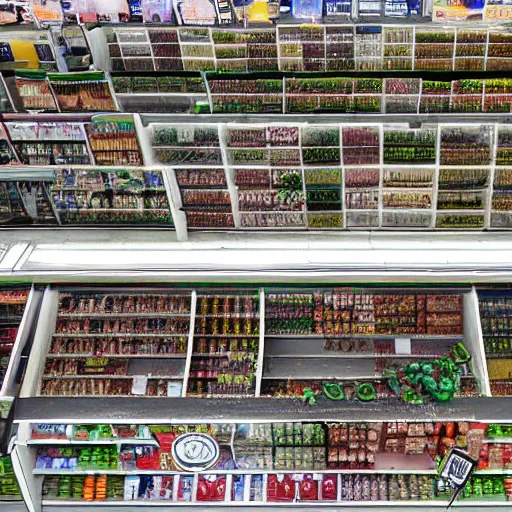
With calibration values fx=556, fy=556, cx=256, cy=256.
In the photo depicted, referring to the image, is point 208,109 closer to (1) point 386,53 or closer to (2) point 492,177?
(1) point 386,53

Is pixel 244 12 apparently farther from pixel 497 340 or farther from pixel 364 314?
pixel 497 340

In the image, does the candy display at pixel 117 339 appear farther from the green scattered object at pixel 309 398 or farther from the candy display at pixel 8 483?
the green scattered object at pixel 309 398

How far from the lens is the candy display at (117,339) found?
4.62 m

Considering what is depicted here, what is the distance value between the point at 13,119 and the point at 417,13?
401 cm

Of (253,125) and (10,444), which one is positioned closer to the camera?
(10,444)

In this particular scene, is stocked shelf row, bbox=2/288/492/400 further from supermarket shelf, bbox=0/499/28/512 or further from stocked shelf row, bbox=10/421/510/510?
supermarket shelf, bbox=0/499/28/512

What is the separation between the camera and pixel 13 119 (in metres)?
5.00

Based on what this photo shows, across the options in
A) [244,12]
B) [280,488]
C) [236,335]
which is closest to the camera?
[280,488]

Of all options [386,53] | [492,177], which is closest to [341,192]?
[492,177]

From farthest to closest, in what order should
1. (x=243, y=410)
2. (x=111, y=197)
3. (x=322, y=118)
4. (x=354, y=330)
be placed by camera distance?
(x=322, y=118), (x=111, y=197), (x=354, y=330), (x=243, y=410)

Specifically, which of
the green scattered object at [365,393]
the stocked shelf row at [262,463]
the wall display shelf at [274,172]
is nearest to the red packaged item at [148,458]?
the stocked shelf row at [262,463]

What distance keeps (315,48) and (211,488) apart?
4337 mm

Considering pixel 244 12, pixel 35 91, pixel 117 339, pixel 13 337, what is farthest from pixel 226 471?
pixel 244 12

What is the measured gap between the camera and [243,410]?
376cm
